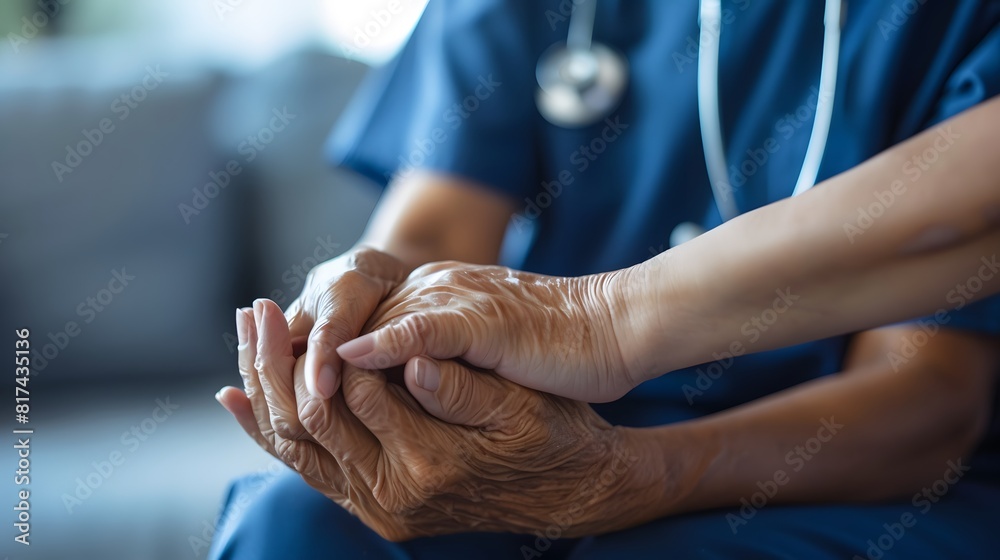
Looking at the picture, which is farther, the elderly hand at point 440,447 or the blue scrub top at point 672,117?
the blue scrub top at point 672,117

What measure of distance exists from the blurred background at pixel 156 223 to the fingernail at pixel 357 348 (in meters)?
0.60

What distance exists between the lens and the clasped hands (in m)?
0.53

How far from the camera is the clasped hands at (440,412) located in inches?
21.0

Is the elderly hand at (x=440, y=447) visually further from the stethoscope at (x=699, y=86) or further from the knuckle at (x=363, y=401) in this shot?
the stethoscope at (x=699, y=86)

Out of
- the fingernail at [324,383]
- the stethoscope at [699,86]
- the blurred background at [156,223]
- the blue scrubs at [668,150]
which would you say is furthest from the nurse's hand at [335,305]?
the blurred background at [156,223]

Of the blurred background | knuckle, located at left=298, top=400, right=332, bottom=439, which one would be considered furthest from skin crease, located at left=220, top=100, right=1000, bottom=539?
the blurred background

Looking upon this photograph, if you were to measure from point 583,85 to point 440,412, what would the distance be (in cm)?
39

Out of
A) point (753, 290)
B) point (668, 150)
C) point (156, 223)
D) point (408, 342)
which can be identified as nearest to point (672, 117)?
point (668, 150)

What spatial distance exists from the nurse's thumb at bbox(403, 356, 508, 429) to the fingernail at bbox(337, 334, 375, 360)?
27 millimetres

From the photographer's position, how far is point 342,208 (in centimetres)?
151

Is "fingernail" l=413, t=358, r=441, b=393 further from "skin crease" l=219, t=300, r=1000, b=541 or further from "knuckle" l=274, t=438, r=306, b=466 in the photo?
"knuckle" l=274, t=438, r=306, b=466

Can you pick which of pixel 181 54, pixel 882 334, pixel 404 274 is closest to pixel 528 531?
pixel 404 274

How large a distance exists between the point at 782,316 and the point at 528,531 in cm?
25

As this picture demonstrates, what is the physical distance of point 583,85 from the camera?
0.79 metres
